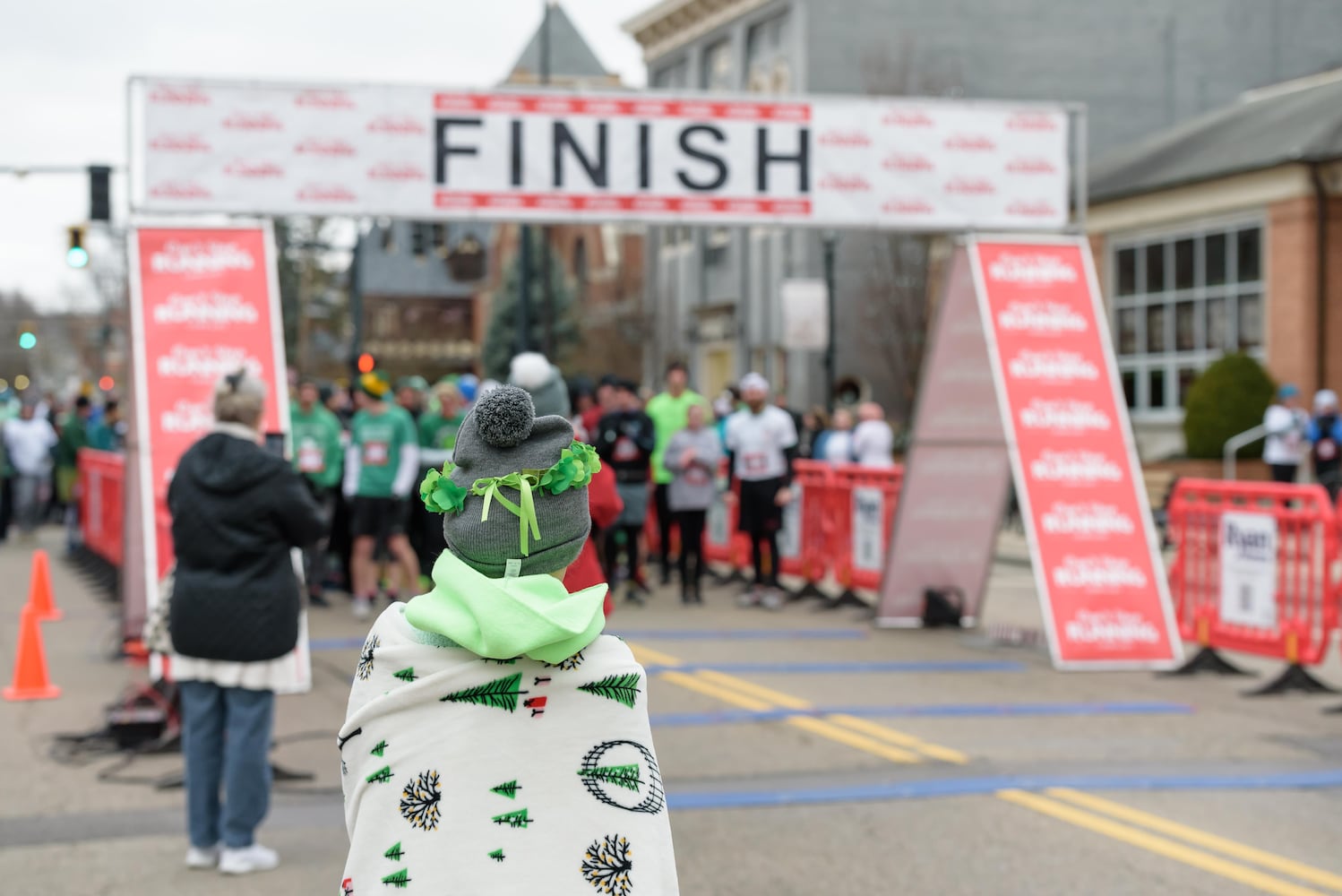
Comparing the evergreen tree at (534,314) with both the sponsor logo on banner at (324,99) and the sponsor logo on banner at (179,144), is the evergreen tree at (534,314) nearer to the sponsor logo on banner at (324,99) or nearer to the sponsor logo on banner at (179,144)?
the sponsor logo on banner at (324,99)

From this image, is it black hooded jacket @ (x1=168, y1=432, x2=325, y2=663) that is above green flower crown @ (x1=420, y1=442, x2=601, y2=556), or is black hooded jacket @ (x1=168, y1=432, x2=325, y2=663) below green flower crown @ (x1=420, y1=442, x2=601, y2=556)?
below

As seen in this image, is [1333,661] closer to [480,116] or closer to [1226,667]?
[1226,667]

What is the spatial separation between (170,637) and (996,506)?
27.0 feet

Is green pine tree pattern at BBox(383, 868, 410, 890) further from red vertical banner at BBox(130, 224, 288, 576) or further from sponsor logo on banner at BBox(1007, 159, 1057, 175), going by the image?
sponsor logo on banner at BBox(1007, 159, 1057, 175)

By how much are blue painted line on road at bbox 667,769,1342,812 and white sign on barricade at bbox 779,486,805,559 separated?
8.58 m

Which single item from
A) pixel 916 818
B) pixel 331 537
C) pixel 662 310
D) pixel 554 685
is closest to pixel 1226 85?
pixel 662 310

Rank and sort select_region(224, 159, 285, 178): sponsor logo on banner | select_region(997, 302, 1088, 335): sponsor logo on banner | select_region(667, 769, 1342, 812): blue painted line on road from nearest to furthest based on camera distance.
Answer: select_region(667, 769, 1342, 812): blue painted line on road, select_region(224, 159, 285, 178): sponsor logo on banner, select_region(997, 302, 1088, 335): sponsor logo on banner

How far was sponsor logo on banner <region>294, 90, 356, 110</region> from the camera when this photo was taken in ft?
36.7

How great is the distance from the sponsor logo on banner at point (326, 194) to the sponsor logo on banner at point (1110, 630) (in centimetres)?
577

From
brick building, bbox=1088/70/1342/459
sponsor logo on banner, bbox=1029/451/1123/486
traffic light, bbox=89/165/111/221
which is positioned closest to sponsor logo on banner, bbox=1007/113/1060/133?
sponsor logo on banner, bbox=1029/451/1123/486

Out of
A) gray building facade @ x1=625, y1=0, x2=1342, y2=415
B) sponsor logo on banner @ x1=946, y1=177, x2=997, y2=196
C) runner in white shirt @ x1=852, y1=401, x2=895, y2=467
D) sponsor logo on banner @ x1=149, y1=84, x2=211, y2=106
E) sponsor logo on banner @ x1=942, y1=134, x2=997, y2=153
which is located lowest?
runner in white shirt @ x1=852, y1=401, x2=895, y2=467

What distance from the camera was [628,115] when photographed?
39.0 ft

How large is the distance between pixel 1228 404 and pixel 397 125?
1939 cm

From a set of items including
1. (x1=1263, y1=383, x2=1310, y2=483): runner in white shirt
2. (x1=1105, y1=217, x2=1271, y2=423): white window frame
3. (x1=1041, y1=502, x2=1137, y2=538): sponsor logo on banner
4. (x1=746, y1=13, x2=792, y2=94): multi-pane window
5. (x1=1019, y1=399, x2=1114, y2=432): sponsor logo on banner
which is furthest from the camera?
(x1=746, y1=13, x2=792, y2=94): multi-pane window
